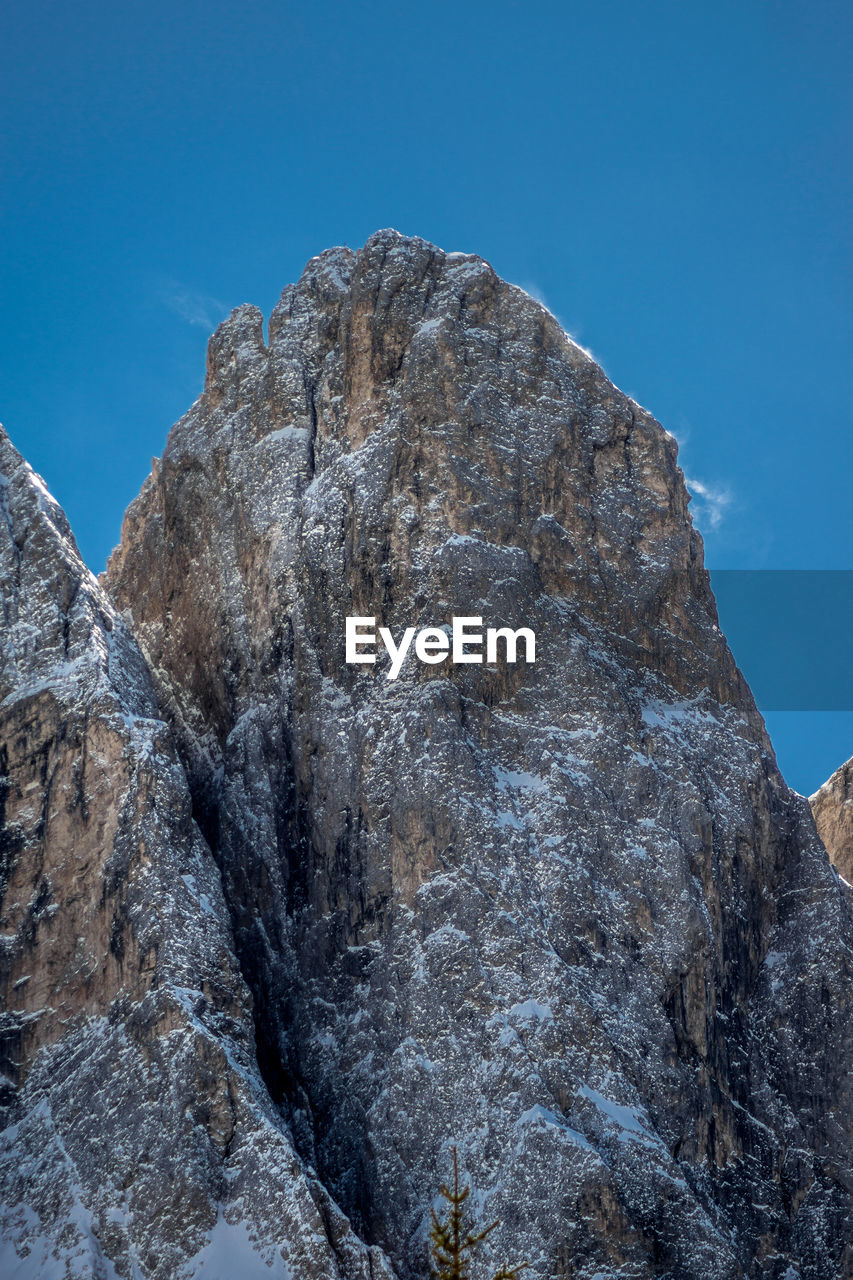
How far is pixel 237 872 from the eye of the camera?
105625 millimetres

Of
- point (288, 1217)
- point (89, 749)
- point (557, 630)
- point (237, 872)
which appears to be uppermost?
point (557, 630)

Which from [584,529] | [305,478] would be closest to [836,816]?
[584,529]

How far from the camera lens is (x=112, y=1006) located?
90938mm

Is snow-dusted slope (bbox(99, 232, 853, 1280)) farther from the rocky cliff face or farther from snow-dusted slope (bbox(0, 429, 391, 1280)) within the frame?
snow-dusted slope (bbox(0, 429, 391, 1280))

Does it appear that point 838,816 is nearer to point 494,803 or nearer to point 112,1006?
point 494,803

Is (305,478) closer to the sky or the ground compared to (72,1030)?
closer to the sky

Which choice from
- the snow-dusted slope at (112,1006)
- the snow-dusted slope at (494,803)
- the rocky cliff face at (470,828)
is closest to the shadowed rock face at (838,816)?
the rocky cliff face at (470,828)

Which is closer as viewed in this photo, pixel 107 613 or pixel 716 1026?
pixel 716 1026

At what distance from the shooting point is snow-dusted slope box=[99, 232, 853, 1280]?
90.9 meters

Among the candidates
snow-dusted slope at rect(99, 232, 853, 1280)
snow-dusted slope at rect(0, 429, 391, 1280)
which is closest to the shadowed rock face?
snow-dusted slope at rect(99, 232, 853, 1280)

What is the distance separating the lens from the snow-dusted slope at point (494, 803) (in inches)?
3578

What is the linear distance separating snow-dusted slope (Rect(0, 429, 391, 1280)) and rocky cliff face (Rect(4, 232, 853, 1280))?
384 millimetres

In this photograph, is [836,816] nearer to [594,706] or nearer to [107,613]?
[594,706]

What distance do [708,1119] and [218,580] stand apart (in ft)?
162
